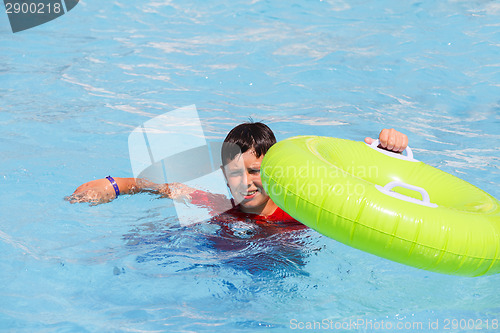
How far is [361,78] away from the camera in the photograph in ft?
24.2

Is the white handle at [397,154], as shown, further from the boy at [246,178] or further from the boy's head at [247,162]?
the boy's head at [247,162]

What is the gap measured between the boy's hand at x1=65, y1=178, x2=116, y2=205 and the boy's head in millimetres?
855

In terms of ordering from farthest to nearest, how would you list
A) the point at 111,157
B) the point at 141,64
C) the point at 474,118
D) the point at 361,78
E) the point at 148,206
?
1. the point at 141,64
2. the point at 361,78
3. the point at 474,118
4. the point at 111,157
5. the point at 148,206

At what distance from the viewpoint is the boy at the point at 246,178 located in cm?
379

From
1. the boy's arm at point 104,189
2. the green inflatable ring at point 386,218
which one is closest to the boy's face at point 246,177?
the green inflatable ring at point 386,218

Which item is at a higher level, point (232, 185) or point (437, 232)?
point (437, 232)

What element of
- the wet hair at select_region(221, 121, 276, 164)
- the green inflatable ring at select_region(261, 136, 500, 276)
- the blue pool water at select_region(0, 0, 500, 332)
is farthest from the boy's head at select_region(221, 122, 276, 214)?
the green inflatable ring at select_region(261, 136, 500, 276)

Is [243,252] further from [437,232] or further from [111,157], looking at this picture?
[111,157]

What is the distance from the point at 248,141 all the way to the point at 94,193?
1.17 m

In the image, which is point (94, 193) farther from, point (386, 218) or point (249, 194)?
point (386, 218)

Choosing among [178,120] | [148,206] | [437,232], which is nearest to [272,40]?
[178,120]

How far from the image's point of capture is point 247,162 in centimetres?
379

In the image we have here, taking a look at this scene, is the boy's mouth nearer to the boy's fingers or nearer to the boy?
the boy

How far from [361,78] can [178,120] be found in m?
2.53
